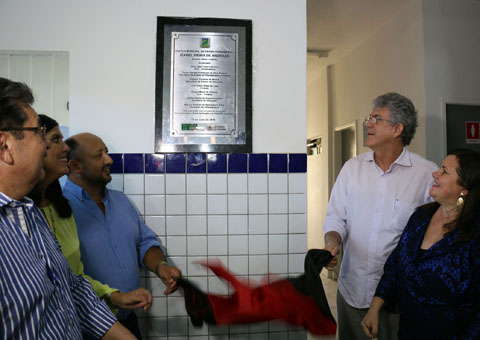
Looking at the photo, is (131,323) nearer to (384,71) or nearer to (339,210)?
(339,210)

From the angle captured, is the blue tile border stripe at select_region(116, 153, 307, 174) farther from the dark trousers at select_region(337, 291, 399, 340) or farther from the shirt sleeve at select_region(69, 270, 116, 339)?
the shirt sleeve at select_region(69, 270, 116, 339)

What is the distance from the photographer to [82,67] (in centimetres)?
225

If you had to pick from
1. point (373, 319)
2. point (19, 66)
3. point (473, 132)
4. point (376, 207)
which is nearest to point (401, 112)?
point (376, 207)

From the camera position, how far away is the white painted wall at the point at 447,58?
3.18 meters

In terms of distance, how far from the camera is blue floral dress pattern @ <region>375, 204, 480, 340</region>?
145 cm

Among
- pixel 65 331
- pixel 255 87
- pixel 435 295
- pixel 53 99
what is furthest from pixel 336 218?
pixel 53 99

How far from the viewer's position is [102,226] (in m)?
1.81

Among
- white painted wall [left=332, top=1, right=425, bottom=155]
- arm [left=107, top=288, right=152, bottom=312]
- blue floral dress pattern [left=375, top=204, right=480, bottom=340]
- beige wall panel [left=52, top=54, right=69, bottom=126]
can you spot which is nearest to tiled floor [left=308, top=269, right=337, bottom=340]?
white painted wall [left=332, top=1, right=425, bottom=155]

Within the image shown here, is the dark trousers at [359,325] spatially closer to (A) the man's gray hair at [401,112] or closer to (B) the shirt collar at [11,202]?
(A) the man's gray hair at [401,112]

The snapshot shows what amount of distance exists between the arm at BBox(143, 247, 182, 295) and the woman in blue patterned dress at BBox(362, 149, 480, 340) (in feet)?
3.23

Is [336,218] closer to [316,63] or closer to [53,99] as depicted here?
[53,99]

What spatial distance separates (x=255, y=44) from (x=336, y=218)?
4.09 feet

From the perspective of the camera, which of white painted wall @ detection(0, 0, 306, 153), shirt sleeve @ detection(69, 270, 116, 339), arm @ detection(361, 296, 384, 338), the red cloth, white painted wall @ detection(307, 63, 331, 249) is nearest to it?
shirt sleeve @ detection(69, 270, 116, 339)

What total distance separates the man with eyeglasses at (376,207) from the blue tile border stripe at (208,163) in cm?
43
